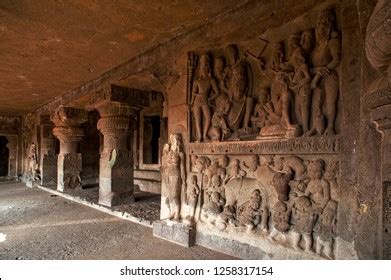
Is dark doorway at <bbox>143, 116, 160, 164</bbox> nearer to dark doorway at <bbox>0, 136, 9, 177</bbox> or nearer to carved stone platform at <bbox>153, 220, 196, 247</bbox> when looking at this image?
carved stone platform at <bbox>153, 220, 196, 247</bbox>

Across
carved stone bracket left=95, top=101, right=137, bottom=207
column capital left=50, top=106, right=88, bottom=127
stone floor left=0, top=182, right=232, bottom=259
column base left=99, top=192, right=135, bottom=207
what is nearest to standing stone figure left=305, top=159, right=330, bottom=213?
stone floor left=0, top=182, right=232, bottom=259

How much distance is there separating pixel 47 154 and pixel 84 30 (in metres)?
8.09

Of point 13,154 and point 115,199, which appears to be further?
point 13,154

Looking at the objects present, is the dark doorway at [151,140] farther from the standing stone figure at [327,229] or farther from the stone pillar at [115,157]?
the standing stone figure at [327,229]

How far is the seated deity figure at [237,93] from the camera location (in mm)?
3463

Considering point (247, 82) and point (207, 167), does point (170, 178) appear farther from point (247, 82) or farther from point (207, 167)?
point (247, 82)

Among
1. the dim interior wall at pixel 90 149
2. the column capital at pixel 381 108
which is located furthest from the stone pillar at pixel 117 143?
the dim interior wall at pixel 90 149

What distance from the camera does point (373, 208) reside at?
6.27ft

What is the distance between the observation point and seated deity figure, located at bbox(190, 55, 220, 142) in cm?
379

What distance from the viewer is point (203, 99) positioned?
3.81 m

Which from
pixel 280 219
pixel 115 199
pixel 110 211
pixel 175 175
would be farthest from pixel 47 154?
pixel 280 219

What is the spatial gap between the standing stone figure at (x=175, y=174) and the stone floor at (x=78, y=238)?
0.53 m

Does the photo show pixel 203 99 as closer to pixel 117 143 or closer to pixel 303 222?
pixel 303 222

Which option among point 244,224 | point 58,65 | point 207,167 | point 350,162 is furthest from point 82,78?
point 350,162
